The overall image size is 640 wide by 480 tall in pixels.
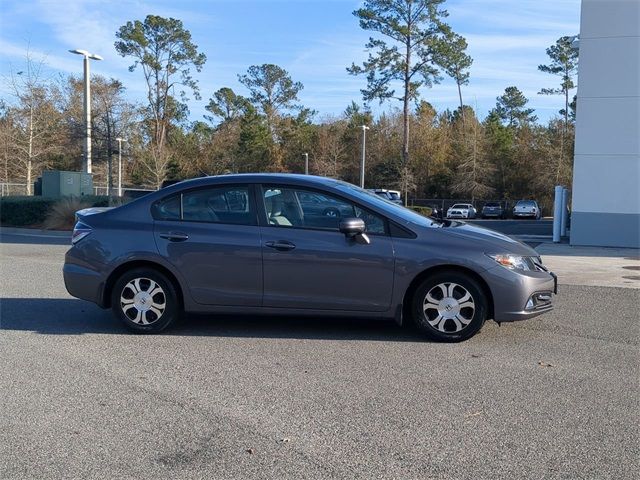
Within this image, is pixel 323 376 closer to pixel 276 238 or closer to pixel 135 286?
pixel 276 238

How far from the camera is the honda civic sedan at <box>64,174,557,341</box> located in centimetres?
614

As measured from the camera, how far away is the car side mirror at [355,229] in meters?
6.11

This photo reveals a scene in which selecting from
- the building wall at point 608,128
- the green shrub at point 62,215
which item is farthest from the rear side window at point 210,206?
the green shrub at point 62,215

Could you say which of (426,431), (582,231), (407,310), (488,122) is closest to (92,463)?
(426,431)

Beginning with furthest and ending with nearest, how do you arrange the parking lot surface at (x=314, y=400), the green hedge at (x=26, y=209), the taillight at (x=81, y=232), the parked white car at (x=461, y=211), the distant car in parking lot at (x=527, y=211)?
the parked white car at (x=461, y=211) → the distant car in parking lot at (x=527, y=211) → the green hedge at (x=26, y=209) → the taillight at (x=81, y=232) → the parking lot surface at (x=314, y=400)

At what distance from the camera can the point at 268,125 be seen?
65.4 m

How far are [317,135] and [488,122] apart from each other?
17.0 meters

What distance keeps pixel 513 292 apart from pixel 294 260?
6.96ft

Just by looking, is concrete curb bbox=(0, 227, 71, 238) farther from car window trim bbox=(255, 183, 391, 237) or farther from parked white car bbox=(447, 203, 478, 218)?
parked white car bbox=(447, 203, 478, 218)

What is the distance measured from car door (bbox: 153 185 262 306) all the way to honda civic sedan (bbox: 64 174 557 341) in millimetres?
10

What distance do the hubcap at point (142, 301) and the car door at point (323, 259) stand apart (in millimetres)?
1126

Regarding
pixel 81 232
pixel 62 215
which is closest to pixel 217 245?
pixel 81 232

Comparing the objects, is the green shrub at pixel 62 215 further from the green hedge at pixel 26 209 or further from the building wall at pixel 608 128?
the building wall at pixel 608 128

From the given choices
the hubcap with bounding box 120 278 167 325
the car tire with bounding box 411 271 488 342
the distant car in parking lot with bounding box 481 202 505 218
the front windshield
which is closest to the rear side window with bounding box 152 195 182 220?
the hubcap with bounding box 120 278 167 325
